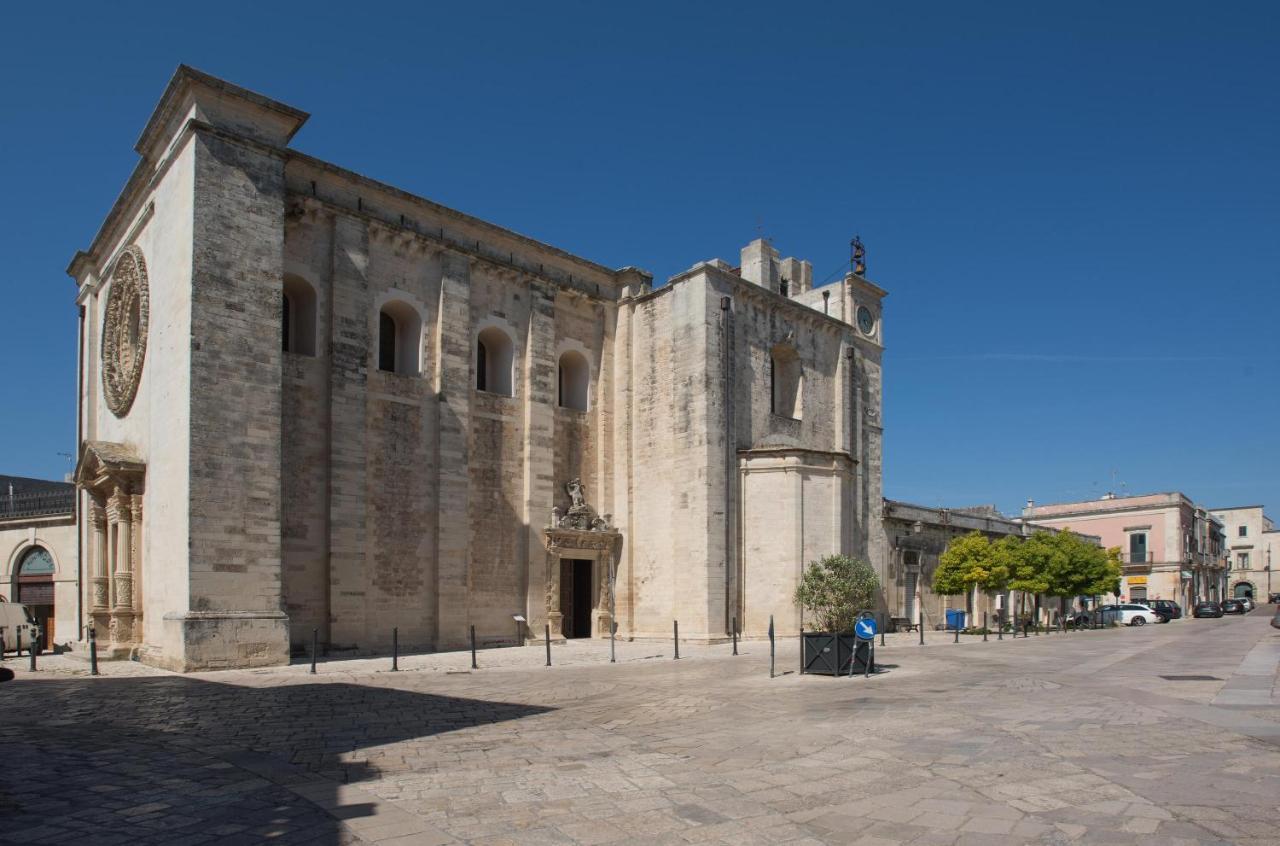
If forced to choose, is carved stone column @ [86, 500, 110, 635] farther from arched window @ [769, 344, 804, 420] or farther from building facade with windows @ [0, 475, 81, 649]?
arched window @ [769, 344, 804, 420]

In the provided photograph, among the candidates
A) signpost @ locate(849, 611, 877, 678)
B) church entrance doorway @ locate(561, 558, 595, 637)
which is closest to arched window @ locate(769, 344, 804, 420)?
church entrance doorway @ locate(561, 558, 595, 637)

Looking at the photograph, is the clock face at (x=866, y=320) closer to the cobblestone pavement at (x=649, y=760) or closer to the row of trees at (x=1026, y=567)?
the row of trees at (x=1026, y=567)

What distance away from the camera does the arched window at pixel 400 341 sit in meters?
22.1

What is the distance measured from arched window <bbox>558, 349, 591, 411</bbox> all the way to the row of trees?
1390 cm

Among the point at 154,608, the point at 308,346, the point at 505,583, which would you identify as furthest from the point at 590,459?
the point at 154,608

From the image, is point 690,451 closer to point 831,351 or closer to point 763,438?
point 763,438

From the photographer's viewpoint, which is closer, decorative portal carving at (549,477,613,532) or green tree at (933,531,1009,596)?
decorative portal carving at (549,477,613,532)

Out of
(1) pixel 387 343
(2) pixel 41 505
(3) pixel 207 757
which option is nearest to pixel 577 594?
(1) pixel 387 343

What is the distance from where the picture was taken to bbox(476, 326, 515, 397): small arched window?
2414cm

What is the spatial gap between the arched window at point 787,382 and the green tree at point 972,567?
7377mm

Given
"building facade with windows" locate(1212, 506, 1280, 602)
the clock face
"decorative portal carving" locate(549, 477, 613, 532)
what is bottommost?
"building facade with windows" locate(1212, 506, 1280, 602)

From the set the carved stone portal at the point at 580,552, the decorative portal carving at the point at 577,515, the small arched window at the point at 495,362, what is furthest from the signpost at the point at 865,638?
the small arched window at the point at 495,362

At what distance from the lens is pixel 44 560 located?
26562 millimetres

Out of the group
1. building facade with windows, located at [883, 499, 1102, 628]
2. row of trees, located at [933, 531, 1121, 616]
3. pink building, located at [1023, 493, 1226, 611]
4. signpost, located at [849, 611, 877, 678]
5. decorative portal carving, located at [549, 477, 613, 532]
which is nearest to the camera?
signpost, located at [849, 611, 877, 678]
